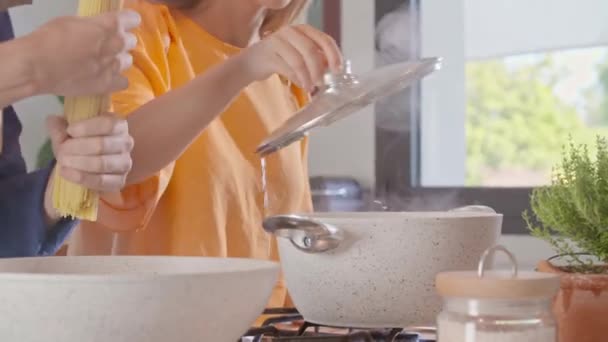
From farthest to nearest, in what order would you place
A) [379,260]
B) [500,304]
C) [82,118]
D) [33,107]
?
[33,107] < [82,118] < [379,260] < [500,304]

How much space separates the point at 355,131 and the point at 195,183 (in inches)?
42.4

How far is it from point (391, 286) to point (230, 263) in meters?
0.15

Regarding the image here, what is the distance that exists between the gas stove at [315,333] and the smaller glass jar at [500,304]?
0.57 ft

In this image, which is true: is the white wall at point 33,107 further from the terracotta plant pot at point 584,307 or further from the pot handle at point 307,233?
the terracotta plant pot at point 584,307

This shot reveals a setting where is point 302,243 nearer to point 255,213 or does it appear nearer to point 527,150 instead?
point 255,213

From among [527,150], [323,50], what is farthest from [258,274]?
[527,150]

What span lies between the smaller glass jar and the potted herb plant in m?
0.11

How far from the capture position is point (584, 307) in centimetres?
61

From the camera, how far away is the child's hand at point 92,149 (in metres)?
0.88

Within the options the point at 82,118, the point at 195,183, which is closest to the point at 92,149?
the point at 82,118

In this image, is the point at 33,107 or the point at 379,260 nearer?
the point at 379,260

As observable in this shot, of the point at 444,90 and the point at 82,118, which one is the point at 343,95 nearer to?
the point at 82,118

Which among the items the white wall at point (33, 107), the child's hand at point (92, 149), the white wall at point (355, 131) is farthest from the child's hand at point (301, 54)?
the white wall at point (33, 107)

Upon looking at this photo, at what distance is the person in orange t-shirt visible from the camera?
109cm
